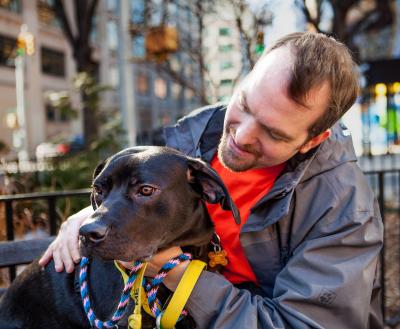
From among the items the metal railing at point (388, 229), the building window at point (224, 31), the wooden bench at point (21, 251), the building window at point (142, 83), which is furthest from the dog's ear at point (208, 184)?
the building window at point (142, 83)

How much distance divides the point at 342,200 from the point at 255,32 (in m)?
3.41

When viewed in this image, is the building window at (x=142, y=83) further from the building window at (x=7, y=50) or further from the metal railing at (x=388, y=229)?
the metal railing at (x=388, y=229)

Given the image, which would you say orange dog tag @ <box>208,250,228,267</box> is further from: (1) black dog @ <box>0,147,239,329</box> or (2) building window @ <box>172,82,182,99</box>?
(2) building window @ <box>172,82,182,99</box>

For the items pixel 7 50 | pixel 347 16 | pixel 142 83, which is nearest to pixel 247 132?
pixel 347 16

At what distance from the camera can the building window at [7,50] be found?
32250 millimetres

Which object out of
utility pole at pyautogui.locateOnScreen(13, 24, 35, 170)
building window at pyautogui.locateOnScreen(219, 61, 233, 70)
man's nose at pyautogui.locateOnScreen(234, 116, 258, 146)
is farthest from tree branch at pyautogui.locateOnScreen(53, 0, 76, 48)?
man's nose at pyautogui.locateOnScreen(234, 116, 258, 146)

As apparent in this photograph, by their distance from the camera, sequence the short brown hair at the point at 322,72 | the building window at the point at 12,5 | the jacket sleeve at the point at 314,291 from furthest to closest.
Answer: the building window at the point at 12,5
the short brown hair at the point at 322,72
the jacket sleeve at the point at 314,291

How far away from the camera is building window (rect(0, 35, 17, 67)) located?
106ft

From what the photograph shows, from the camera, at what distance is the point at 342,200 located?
2066mm


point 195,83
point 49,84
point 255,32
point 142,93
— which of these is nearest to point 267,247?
point 255,32

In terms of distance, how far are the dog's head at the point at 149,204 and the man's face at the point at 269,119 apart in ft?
0.78

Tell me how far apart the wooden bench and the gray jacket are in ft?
3.60

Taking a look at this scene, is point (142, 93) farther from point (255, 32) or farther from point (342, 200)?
point (342, 200)

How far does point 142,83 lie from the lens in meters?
49.6
